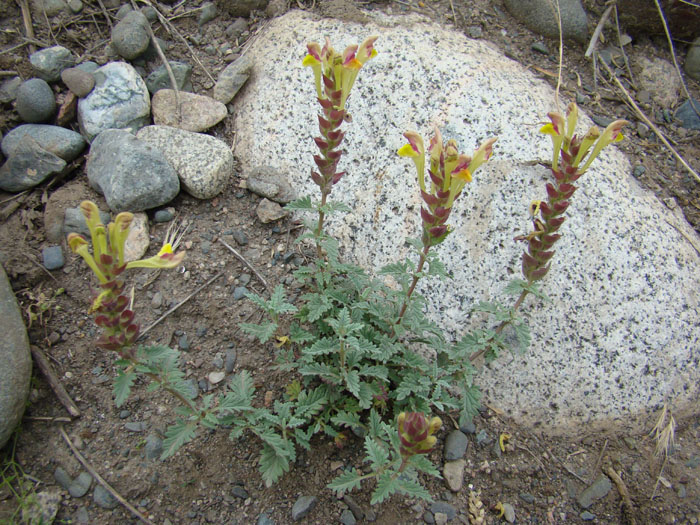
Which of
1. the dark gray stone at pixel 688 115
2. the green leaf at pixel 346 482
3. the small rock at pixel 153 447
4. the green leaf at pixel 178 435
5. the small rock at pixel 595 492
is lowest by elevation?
the small rock at pixel 595 492

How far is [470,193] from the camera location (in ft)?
13.1

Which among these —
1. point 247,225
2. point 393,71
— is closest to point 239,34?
point 393,71

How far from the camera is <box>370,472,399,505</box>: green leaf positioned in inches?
106

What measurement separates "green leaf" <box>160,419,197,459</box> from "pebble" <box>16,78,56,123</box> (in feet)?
10.5

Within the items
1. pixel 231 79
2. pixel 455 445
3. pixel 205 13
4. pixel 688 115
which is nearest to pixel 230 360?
pixel 455 445

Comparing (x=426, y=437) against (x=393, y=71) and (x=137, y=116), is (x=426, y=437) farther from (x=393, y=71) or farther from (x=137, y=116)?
(x=137, y=116)

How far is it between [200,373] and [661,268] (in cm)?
359

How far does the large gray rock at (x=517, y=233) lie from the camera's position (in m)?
3.79

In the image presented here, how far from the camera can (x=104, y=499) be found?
125 inches

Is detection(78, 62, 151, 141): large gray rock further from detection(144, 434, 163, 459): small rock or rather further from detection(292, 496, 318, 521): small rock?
detection(292, 496, 318, 521): small rock

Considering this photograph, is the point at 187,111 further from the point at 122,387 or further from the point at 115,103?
the point at 122,387

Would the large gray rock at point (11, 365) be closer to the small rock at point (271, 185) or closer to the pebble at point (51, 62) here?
the small rock at point (271, 185)

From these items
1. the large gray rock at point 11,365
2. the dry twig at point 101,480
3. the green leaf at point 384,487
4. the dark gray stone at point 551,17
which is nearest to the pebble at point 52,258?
the large gray rock at point 11,365

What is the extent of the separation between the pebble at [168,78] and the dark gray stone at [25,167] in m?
1.15
